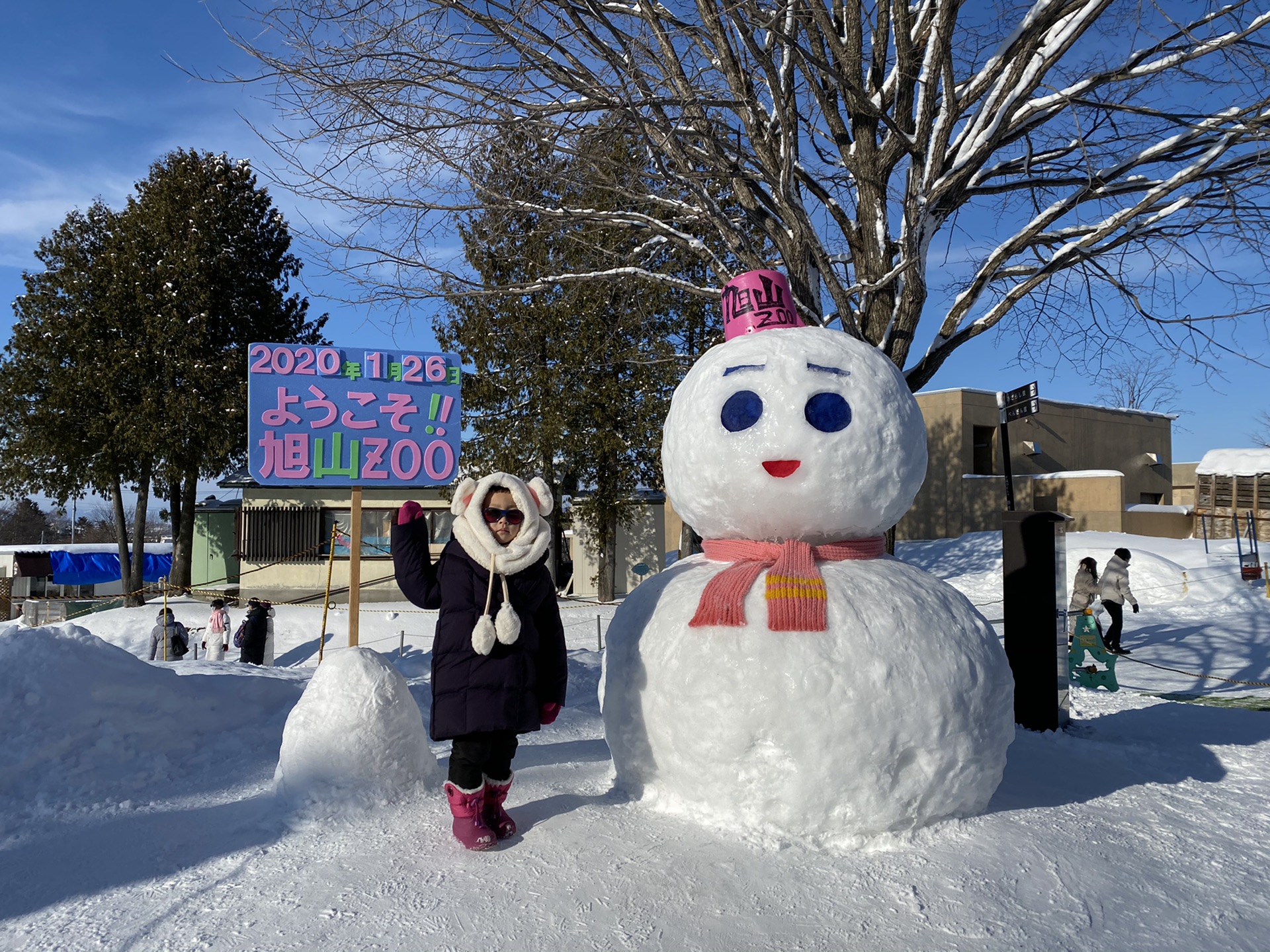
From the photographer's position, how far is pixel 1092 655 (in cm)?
796

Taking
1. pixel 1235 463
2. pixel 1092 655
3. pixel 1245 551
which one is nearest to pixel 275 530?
pixel 1092 655

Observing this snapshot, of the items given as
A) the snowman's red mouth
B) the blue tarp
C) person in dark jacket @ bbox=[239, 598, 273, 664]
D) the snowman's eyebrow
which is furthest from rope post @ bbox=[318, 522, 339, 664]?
the blue tarp

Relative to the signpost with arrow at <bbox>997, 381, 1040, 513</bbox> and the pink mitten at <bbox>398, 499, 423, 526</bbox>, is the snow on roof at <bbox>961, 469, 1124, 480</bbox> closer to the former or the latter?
the signpost with arrow at <bbox>997, 381, 1040, 513</bbox>

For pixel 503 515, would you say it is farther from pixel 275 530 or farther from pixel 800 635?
→ pixel 275 530

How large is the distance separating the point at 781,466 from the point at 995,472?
25204 mm

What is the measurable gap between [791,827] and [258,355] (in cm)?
363

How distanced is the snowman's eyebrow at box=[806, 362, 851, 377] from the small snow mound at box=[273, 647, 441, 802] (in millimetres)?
2324

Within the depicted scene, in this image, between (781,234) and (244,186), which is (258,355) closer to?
(781,234)

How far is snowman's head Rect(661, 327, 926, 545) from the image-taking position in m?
3.51

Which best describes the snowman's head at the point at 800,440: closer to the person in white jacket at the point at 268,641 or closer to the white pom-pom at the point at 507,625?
the white pom-pom at the point at 507,625

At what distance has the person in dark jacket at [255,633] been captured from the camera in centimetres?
1144

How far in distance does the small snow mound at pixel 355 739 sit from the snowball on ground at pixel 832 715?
1.07 m

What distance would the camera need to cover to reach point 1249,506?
70.7 ft

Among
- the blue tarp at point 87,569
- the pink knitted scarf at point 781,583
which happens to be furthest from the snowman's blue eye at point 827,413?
the blue tarp at point 87,569
